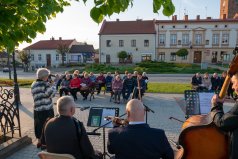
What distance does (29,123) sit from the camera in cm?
886

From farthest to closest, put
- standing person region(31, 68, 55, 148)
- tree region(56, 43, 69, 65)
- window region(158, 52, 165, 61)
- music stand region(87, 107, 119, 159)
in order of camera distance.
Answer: tree region(56, 43, 69, 65) → window region(158, 52, 165, 61) → standing person region(31, 68, 55, 148) → music stand region(87, 107, 119, 159)

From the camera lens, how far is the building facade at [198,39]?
48.8 meters

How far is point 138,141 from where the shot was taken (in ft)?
10.7

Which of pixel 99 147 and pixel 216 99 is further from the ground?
pixel 216 99

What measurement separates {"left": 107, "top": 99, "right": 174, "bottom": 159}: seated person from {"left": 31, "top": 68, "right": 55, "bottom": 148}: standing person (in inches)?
130

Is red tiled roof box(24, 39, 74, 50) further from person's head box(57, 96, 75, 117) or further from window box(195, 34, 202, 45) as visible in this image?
person's head box(57, 96, 75, 117)

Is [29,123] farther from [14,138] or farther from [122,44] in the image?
[122,44]

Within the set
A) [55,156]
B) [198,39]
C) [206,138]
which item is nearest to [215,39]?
[198,39]

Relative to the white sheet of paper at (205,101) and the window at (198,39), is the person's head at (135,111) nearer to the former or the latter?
the white sheet of paper at (205,101)

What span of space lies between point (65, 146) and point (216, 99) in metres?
2.31

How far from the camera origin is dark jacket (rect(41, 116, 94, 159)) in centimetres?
383

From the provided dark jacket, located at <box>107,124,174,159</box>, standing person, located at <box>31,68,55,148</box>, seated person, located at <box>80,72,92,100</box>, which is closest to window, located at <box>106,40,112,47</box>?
seated person, located at <box>80,72,92,100</box>

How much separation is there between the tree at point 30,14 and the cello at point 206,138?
4.78 feet

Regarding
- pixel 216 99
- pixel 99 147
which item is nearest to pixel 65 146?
pixel 216 99
